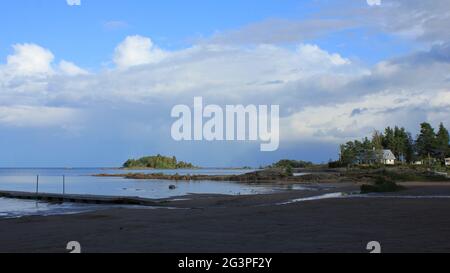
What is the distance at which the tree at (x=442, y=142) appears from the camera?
102938 mm

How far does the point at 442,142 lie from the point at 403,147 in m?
11.0

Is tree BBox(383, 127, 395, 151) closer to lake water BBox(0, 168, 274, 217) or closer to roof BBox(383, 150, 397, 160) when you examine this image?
roof BBox(383, 150, 397, 160)

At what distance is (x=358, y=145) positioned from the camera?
387ft

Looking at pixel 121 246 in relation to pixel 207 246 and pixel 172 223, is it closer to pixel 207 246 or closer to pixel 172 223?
pixel 207 246

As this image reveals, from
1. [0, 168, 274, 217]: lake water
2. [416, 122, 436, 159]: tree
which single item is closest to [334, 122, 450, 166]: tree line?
[416, 122, 436, 159]: tree

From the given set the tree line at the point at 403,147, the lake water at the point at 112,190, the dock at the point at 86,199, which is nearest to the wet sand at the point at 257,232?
the lake water at the point at 112,190

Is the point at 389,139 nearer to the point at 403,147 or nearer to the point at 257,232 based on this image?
the point at 403,147

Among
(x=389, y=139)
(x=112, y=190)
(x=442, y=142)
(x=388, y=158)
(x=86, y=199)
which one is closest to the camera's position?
(x=86, y=199)

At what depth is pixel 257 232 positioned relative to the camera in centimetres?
1416

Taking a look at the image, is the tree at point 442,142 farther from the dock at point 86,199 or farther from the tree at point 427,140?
the dock at point 86,199

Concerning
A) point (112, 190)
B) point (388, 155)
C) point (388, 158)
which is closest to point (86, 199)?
point (112, 190)

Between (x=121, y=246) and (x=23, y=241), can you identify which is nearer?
(x=121, y=246)
